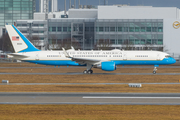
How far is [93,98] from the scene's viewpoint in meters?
24.8

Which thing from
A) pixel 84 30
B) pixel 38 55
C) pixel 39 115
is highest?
pixel 84 30

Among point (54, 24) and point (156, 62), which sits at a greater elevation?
point (54, 24)

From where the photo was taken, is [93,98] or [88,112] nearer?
[88,112]

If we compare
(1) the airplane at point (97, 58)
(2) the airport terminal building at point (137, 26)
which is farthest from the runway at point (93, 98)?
(2) the airport terminal building at point (137, 26)

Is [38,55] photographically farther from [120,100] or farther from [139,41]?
[139,41]

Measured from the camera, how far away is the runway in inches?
895

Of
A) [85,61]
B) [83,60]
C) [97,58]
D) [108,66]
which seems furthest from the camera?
[97,58]

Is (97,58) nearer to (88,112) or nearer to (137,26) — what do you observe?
(88,112)

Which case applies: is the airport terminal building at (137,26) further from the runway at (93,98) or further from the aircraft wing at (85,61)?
the runway at (93,98)

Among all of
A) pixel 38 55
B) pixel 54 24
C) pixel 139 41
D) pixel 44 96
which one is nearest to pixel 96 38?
pixel 139 41

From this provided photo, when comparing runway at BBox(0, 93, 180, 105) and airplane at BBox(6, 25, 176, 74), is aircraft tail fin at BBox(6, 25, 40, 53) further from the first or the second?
runway at BBox(0, 93, 180, 105)

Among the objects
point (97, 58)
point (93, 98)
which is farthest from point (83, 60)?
point (93, 98)

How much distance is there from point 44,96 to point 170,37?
101 metres

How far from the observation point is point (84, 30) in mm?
139250
